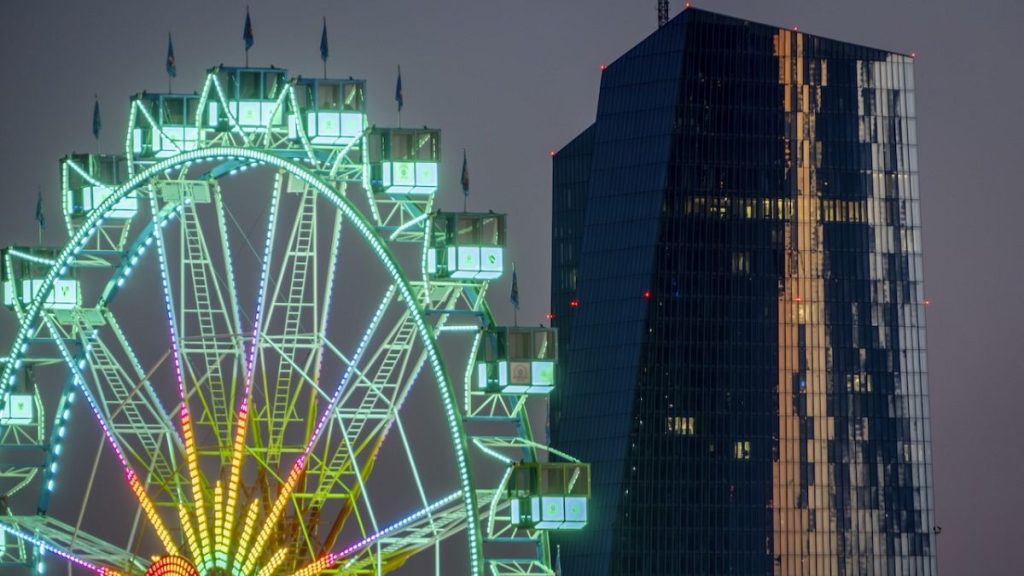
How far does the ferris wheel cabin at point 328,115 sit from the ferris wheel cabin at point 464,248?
4.22 m

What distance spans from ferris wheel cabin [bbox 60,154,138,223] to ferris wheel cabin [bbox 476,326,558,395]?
14.9 metres

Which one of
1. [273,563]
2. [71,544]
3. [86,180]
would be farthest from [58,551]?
[86,180]

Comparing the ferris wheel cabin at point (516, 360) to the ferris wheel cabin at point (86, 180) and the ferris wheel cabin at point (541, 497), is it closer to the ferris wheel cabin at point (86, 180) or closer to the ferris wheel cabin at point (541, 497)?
the ferris wheel cabin at point (541, 497)

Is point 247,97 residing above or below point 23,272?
above

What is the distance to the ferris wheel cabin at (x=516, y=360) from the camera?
97.4 m

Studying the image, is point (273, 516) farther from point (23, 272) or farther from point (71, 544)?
point (23, 272)

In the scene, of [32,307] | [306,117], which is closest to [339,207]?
[306,117]

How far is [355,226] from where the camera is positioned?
9444 cm

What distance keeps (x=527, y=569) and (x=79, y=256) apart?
18.8 meters

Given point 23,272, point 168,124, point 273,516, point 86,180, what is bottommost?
point 273,516

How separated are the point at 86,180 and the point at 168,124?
4408 millimetres

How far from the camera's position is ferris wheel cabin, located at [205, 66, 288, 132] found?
99750 millimetres

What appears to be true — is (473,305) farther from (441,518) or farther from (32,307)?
(32,307)

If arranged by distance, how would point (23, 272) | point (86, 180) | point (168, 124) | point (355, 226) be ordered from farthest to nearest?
point (23, 272) → point (86, 180) → point (168, 124) → point (355, 226)
